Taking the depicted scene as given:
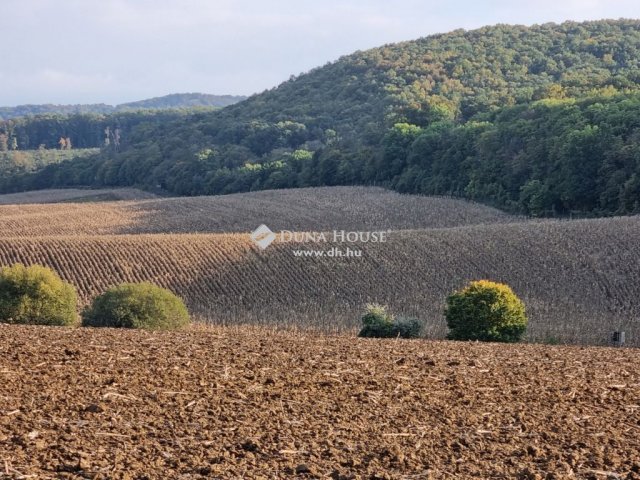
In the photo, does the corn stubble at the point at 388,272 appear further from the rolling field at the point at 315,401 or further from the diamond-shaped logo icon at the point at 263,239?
the diamond-shaped logo icon at the point at 263,239

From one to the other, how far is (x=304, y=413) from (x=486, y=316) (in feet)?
44.5

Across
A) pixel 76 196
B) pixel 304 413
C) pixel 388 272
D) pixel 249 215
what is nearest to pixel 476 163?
pixel 249 215

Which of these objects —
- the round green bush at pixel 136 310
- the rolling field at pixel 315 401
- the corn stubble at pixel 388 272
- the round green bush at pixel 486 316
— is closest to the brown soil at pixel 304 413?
the rolling field at pixel 315 401

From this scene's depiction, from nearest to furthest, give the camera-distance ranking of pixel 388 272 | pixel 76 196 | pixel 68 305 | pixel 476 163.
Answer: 1. pixel 68 305
2. pixel 388 272
3. pixel 476 163
4. pixel 76 196

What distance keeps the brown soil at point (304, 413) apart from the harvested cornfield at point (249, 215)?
37.1m

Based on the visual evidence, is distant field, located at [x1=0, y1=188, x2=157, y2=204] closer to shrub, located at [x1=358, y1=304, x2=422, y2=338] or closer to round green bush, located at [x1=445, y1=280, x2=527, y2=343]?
shrub, located at [x1=358, y1=304, x2=422, y2=338]

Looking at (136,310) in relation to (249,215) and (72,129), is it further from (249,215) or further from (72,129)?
(72,129)

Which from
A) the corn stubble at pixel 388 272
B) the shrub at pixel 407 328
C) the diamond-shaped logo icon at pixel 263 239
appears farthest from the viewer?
the diamond-shaped logo icon at pixel 263 239

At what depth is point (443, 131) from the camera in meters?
74.8

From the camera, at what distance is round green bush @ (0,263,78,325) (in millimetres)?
22938

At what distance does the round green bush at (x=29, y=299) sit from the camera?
22938 millimetres

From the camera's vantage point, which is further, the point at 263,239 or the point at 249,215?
the point at 249,215

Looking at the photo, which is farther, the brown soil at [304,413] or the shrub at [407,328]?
the shrub at [407,328]

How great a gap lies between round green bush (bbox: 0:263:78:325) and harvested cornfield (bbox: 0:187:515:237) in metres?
26.3
